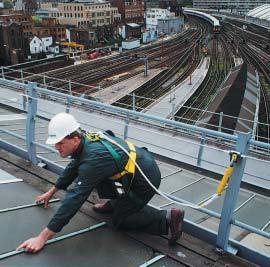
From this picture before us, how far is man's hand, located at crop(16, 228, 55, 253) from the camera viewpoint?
306 cm

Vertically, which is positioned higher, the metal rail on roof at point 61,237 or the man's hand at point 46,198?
the man's hand at point 46,198

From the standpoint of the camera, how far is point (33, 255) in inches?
121

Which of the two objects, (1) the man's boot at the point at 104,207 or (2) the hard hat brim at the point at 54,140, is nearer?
(2) the hard hat brim at the point at 54,140

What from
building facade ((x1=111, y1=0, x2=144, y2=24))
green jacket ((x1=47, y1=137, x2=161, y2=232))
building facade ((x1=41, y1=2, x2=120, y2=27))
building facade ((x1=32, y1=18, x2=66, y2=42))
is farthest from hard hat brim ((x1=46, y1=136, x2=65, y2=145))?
building facade ((x1=111, y1=0, x2=144, y2=24))

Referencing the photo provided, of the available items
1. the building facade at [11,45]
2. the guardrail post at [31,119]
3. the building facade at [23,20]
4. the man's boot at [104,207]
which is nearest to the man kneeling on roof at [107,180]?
the man's boot at [104,207]

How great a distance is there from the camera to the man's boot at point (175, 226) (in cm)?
325

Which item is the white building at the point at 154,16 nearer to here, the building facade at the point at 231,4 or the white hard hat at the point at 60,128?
the building facade at the point at 231,4

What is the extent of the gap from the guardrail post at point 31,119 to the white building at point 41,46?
46.4 metres

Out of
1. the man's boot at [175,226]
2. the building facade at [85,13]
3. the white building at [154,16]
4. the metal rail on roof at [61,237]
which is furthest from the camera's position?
the white building at [154,16]

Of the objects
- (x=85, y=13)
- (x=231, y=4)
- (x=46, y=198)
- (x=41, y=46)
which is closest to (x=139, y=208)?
(x=46, y=198)

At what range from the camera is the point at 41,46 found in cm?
5031

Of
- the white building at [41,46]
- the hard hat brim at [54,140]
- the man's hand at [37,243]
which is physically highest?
the hard hat brim at [54,140]

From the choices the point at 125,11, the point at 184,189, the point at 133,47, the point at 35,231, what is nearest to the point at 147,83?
the point at 133,47

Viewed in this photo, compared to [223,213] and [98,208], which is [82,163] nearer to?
[98,208]
